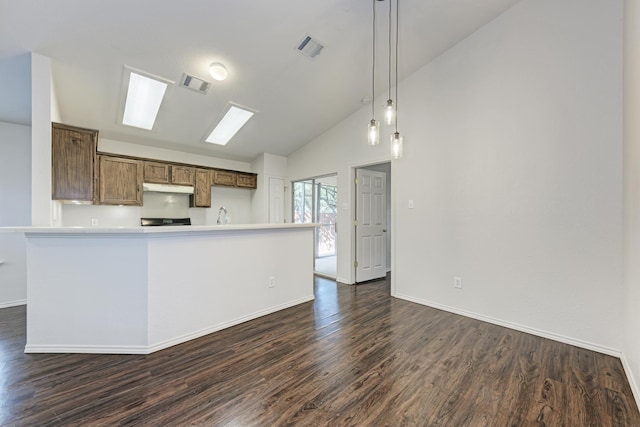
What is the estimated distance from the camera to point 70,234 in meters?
2.41

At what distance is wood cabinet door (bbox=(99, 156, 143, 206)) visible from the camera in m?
4.02

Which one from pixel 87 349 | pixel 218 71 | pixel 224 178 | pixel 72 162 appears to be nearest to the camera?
pixel 87 349

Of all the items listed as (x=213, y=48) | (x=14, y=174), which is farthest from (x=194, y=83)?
(x=14, y=174)

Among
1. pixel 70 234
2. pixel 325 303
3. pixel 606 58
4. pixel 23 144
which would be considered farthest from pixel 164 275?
pixel 606 58

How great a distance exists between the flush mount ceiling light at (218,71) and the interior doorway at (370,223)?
2470 mm

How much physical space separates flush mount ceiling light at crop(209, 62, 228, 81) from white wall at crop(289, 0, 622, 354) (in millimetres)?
2488

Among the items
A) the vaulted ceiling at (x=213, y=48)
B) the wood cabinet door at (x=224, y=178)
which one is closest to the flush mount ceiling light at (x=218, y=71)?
the vaulted ceiling at (x=213, y=48)

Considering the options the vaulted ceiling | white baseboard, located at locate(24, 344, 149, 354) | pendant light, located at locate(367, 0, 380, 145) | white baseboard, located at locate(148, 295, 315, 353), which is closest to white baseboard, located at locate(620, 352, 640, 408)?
pendant light, located at locate(367, 0, 380, 145)

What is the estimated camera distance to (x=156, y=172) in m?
4.50

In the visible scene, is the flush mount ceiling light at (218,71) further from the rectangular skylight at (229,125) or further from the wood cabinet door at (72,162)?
the wood cabinet door at (72,162)

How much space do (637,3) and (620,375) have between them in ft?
8.89

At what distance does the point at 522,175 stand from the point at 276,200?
423cm

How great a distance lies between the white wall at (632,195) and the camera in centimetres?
190

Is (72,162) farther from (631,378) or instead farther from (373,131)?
(631,378)
